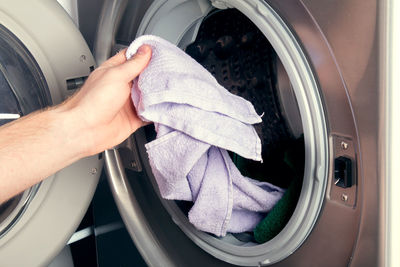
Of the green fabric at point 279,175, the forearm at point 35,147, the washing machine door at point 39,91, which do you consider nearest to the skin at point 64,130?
the forearm at point 35,147

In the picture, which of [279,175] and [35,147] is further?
[279,175]

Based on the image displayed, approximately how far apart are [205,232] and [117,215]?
0.39m

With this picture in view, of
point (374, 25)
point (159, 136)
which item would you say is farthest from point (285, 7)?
point (159, 136)

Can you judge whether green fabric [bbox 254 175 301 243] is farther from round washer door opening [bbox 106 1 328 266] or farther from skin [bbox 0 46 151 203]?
skin [bbox 0 46 151 203]

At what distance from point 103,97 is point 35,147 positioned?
13 cm

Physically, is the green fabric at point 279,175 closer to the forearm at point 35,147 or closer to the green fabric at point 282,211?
the green fabric at point 282,211

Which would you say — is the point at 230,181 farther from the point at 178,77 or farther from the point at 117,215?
the point at 117,215

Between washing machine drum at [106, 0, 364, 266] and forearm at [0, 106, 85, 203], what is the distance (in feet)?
0.80

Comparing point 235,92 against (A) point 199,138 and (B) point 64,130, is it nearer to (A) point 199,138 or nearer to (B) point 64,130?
(A) point 199,138

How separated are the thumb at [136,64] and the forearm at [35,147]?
11 centimetres

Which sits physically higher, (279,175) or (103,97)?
(103,97)

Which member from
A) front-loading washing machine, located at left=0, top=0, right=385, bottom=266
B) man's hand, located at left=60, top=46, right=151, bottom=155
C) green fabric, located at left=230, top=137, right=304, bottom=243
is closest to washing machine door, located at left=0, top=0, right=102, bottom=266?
front-loading washing machine, located at left=0, top=0, right=385, bottom=266

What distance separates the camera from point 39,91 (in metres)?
0.83

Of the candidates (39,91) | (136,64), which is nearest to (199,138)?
(136,64)
